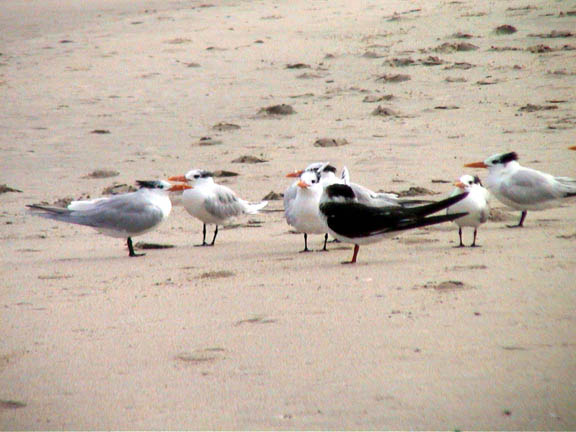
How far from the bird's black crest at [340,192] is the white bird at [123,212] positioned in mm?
1580

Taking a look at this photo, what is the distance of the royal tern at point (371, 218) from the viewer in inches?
257

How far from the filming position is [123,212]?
25.3 ft

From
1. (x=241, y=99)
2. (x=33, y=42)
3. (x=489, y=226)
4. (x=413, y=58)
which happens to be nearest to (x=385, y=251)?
(x=489, y=226)

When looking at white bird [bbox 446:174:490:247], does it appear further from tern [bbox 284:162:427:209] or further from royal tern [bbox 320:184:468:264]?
tern [bbox 284:162:427:209]

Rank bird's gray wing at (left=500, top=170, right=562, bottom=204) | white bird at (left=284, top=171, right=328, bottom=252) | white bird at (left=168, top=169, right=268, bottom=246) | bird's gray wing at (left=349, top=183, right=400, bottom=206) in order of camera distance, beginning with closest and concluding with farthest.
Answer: white bird at (left=284, top=171, right=328, bottom=252), bird's gray wing at (left=349, top=183, right=400, bottom=206), bird's gray wing at (left=500, top=170, right=562, bottom=204), white bird at (left=168, top=169, right=268, bottom=246)

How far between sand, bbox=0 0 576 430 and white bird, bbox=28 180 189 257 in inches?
8.3

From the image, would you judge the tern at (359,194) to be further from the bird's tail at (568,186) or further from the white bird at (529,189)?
the bird's tail at (568,186)

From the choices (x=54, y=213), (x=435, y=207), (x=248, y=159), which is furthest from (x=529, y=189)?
(x=54, y=213)

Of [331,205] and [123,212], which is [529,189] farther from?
[123,212]

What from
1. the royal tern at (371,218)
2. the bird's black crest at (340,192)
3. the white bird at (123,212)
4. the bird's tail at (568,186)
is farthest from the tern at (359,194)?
the bird's tail at (568,186)

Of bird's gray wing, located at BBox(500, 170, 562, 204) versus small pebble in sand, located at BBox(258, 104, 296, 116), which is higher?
bird's gray wing, located at BBox(500, 170, 562, 204)

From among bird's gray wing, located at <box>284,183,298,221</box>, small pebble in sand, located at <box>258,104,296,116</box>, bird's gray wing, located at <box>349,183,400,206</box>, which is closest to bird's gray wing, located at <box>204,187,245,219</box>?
bird's gray wing, located at <box>284,183,298,221</box>

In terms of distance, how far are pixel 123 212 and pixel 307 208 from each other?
1.53m

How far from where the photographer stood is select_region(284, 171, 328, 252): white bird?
733cm
